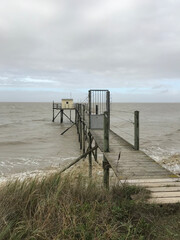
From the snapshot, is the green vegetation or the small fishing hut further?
the small fishing hut

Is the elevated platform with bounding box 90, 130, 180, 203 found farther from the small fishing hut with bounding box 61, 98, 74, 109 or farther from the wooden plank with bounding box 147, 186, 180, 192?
the small fishing hut with bounding box 61, 98, 74, 109

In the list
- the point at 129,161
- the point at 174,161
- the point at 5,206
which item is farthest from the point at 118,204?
the point at 174,161

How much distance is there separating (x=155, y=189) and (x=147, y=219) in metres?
0.88

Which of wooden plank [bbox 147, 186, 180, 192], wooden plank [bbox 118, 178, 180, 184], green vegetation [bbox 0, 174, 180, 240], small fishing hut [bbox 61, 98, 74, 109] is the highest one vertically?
small fishing hut [bbox 61, 98, 74, 109]

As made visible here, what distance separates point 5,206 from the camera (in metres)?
3.13

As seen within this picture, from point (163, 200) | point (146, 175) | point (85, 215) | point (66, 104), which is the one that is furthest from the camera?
point (66, 104)

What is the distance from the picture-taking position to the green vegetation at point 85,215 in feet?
8.51

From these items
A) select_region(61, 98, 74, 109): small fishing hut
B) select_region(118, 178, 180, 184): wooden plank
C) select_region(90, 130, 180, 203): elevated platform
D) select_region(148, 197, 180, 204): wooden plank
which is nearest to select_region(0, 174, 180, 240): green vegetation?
select_region(148, 197, 180, 204): wooden plank

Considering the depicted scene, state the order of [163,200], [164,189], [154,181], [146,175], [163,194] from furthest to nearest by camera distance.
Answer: [146,175] → [154,181] → [164,189] → [163,194] → [163,200]

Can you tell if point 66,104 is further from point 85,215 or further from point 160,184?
point 85,215

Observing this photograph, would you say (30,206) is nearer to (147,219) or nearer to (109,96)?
(147,219)

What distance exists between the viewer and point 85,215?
2.86 m

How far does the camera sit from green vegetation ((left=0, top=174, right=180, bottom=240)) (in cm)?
259

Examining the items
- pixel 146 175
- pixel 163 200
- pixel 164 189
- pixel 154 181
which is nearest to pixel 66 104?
pixel 146 175
